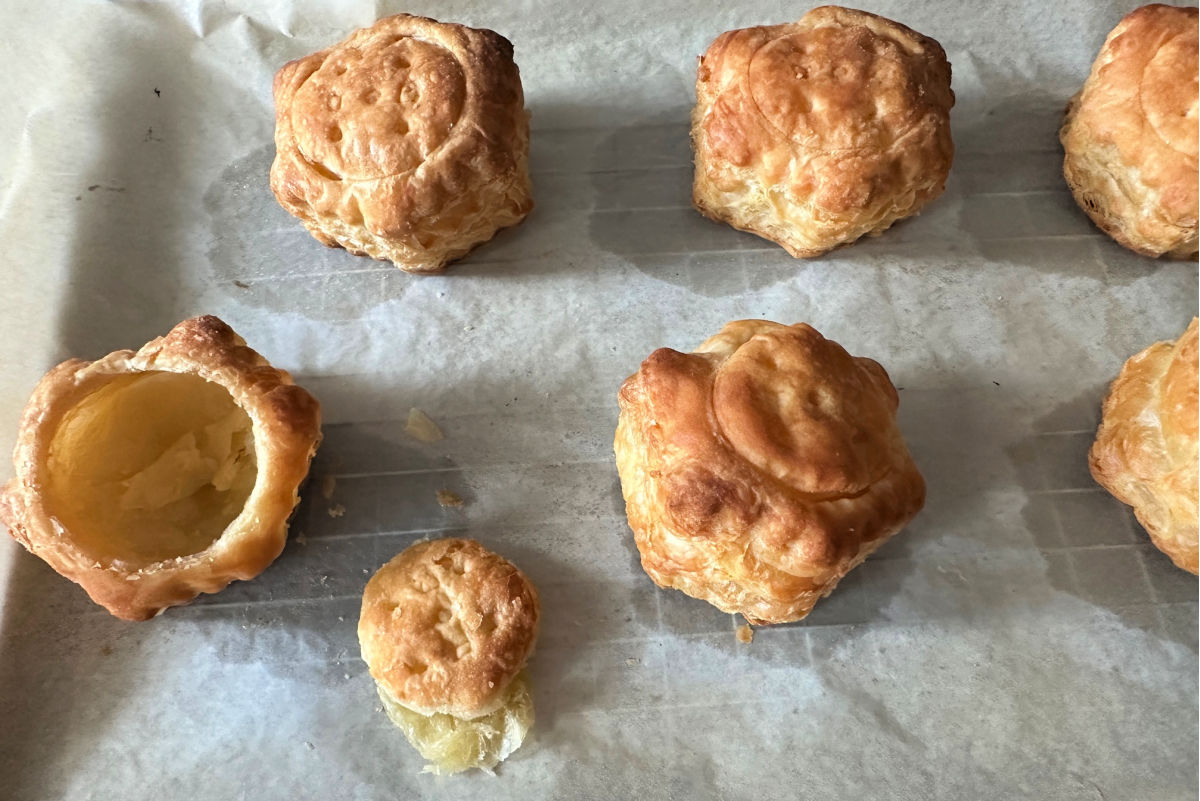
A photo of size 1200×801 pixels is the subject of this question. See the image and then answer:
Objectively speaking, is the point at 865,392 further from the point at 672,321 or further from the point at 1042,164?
the point at 1042,164

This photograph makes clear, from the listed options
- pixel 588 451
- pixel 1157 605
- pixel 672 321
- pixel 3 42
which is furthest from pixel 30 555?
pixel 1157 605

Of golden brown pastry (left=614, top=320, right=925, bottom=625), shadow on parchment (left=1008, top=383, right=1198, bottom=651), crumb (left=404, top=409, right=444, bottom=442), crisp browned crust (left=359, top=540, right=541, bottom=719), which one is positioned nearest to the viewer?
golden brown pastry (left=614, top=320, right=925, bottom=625)

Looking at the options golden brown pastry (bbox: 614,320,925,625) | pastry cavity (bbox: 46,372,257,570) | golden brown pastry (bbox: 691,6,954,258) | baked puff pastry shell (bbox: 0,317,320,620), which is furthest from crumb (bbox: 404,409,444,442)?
golden brown pastry (bbox: 691,6,954,258)

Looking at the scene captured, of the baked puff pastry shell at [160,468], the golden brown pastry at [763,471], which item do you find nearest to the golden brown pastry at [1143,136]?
the golden brown pastry at [763,471]

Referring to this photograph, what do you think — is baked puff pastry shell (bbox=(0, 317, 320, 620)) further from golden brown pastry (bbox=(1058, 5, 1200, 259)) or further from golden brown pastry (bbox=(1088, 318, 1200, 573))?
golden brown pastry (bbox=(1058, 5, 1200, 259))

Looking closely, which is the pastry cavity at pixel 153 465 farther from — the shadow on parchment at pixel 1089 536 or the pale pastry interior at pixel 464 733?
the shadow on parchment at pixel 1089 536
